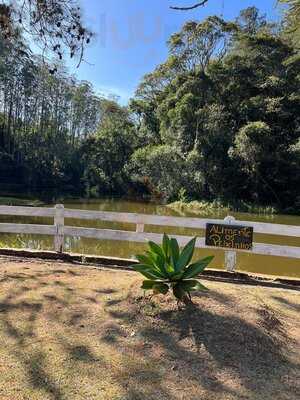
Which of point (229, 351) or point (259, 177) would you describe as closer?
point (229, 351)

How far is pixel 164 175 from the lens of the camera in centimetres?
3962

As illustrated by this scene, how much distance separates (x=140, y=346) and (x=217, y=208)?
1226 inches

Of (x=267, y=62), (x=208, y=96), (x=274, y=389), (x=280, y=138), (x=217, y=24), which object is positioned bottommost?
(x=274, y=389)

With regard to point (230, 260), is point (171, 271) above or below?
above

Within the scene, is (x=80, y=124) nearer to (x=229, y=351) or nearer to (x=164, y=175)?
(x=164, y=175)

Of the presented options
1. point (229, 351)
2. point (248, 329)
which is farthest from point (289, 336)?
point (229, 351)

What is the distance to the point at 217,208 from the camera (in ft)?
112

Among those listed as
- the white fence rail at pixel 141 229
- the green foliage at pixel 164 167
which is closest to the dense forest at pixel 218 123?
the green foliage at pixel 164 167

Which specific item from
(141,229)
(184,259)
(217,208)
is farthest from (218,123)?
(184,259)

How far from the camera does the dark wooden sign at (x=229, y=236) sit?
6754mm

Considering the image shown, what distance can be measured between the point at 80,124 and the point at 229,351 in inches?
2491

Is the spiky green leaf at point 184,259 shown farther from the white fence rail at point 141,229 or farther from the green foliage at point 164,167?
the green foliage at point 164,167

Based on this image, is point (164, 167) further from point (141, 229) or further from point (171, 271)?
point (171, 271)

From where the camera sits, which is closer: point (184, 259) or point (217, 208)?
point (184, 259)
